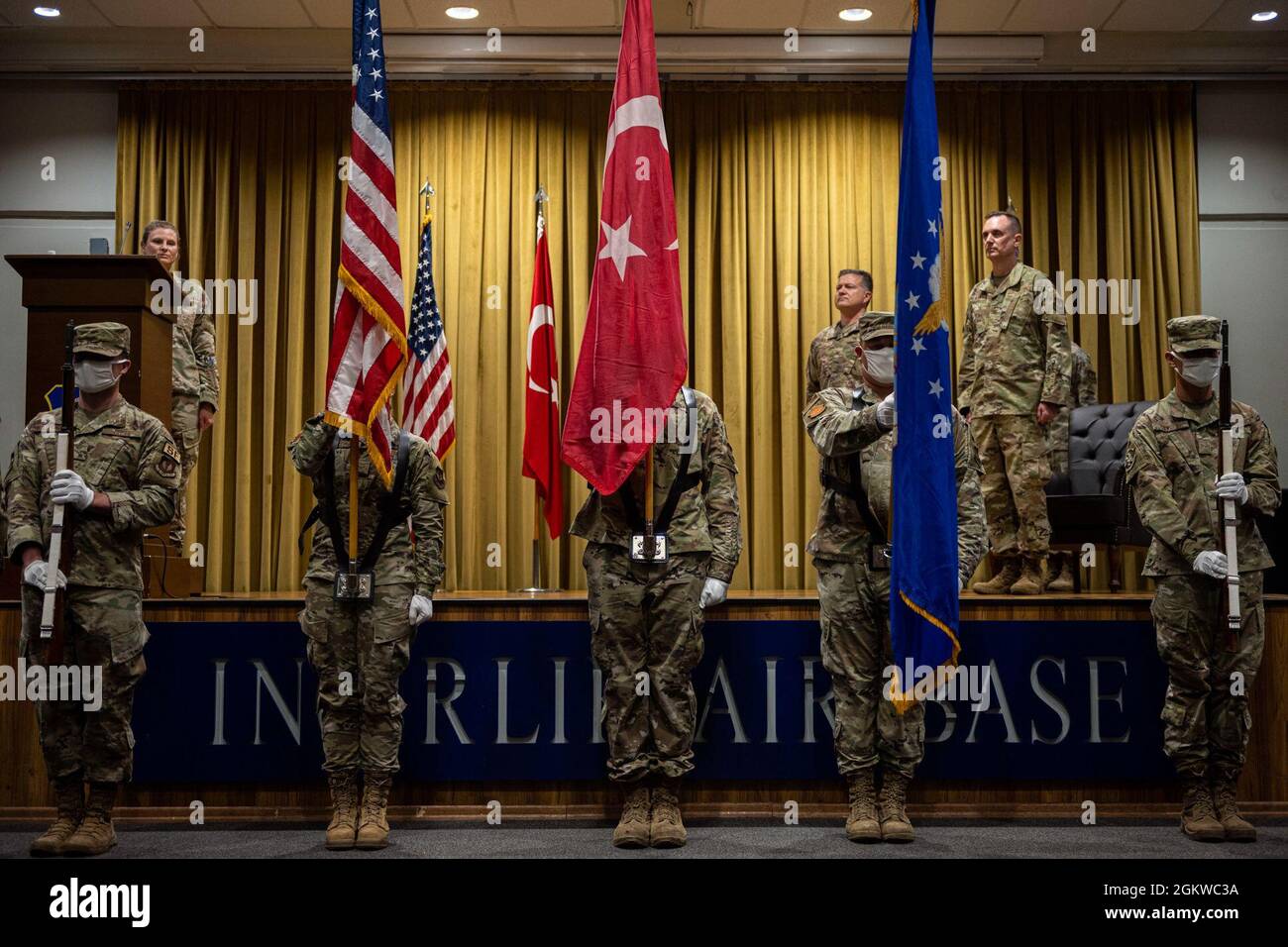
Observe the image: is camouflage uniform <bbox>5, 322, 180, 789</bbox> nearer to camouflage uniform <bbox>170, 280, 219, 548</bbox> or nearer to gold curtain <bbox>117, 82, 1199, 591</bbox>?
camouflage uniform <bbox>170, 280, 219, 548</bbox>

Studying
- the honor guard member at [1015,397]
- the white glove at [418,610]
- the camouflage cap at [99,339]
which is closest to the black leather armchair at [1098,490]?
the honor guard member at [1015,397]

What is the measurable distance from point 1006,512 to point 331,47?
5927mm

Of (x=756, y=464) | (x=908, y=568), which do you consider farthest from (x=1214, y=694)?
(x=756, y=464)

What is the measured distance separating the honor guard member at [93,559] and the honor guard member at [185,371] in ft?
5.36

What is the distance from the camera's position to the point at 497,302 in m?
9.30

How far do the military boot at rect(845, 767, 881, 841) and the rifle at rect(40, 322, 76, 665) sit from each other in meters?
3.09

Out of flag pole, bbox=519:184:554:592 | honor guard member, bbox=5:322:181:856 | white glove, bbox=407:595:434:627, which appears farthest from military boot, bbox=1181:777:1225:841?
honor guard member, bbox=5:322:181:856

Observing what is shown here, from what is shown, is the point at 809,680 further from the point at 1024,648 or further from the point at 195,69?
the point at 195,69

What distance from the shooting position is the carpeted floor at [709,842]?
4.71 meters

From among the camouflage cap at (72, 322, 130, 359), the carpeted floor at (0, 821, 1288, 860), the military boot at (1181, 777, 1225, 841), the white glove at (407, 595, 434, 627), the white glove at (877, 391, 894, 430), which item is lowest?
the carpeted floor at (0, 821, 1288, 860)

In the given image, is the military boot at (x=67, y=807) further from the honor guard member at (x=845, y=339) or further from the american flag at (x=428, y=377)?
the honor guard member at (x=845, y=339)

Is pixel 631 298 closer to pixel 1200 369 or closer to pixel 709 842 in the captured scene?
pixel 709 842

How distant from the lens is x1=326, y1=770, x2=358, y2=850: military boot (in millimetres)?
4801

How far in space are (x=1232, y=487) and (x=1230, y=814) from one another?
4.37 ft
